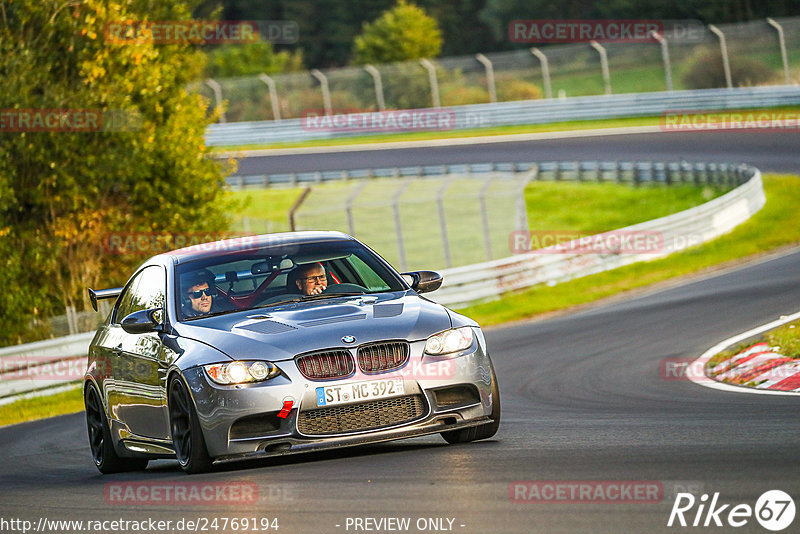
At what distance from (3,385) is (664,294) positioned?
10.1 m

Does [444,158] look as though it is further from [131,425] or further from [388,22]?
[131,425]

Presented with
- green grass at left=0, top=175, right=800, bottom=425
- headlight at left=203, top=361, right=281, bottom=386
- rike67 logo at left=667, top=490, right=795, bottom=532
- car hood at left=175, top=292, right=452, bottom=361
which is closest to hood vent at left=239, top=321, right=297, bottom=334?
car hood at left=175, top=292, right=452, bottom=361

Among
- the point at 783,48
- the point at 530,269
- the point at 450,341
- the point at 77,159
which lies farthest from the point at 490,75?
the point at 450,341

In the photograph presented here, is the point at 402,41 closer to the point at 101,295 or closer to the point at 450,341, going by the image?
the point at 101,295

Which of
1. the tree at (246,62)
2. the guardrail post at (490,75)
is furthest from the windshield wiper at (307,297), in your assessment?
the tree at (246,62)

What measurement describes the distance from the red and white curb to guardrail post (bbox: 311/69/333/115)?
38253 millimetres

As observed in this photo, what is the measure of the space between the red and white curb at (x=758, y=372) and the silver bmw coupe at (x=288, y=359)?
9.94 feet

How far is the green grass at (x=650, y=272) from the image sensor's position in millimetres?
22000

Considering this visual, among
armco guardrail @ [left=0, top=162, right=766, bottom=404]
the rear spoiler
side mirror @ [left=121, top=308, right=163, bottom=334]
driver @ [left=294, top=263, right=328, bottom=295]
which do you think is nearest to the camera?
side mirror @ [left=121, top=308, right=163, bottom=334]

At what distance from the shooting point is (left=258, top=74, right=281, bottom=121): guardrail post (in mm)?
50969

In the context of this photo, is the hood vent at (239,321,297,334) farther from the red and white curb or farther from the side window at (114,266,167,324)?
the red and white curb

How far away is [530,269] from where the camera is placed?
940 inches

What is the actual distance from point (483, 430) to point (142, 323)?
2.33 meters

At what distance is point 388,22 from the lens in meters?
70.8
